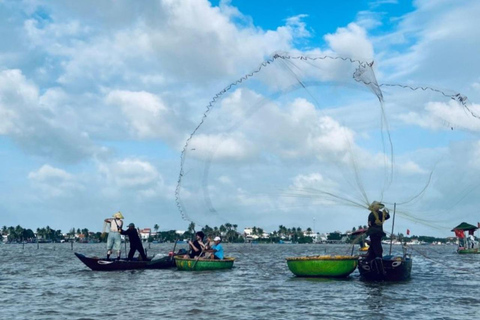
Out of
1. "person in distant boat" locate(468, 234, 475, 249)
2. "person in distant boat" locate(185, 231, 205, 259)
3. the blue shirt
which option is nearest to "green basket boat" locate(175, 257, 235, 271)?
the blue shirt

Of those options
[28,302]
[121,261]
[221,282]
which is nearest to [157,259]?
[121,261]

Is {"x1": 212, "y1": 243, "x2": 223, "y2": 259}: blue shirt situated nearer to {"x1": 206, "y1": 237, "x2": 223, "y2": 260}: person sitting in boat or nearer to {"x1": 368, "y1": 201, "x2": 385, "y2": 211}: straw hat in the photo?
{"x1": 206, "y1": 237, "x2": 223, "y2": 260}: person sitting in boat

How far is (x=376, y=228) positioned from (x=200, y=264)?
12312mm

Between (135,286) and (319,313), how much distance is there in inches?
478

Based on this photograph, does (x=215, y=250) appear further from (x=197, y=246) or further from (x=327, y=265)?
(x=327, y=265)

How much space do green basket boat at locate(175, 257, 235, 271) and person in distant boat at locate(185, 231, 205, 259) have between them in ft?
2.52

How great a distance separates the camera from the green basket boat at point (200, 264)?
126 ft

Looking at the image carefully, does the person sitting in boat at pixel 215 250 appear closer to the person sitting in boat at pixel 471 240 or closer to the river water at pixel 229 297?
the river water at pixel 229 297

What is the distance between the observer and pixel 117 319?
68.2 feet

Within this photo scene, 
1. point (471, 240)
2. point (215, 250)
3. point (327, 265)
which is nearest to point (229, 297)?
point (327, 265)

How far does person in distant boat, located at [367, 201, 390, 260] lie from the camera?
31.8 meters

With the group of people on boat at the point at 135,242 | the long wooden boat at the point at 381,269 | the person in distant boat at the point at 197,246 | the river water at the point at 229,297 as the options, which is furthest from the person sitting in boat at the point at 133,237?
the long wooden boat at the point at 381,269

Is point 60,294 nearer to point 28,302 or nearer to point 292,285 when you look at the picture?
point 28,302

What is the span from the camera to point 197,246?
39.7 meters
